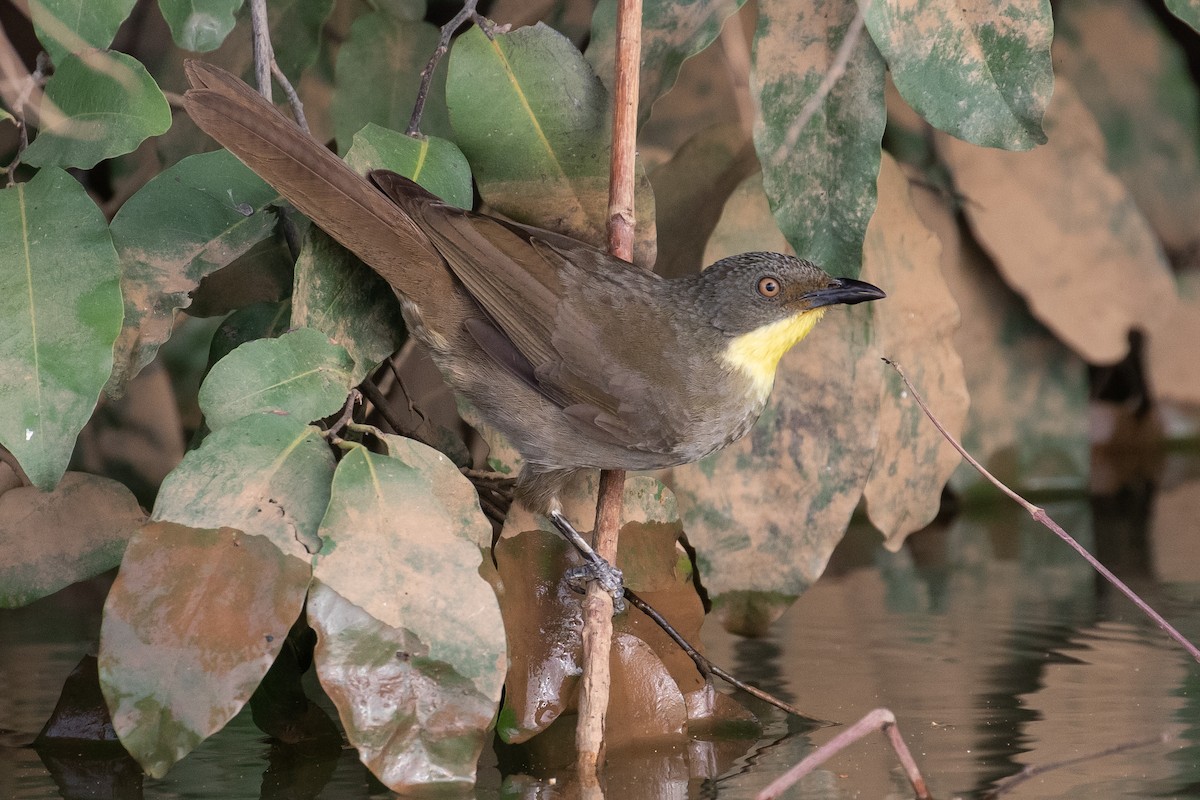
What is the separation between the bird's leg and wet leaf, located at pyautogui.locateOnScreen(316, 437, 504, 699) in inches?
14.2

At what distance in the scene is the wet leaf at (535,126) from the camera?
286 cm

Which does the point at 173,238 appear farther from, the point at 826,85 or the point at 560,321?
the point at 826,85

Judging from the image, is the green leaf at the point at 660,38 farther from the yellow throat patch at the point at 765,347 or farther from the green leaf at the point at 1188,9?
the green leaf at the point at 1188,9

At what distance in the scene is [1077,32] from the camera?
505cm

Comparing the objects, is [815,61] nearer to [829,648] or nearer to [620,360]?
[620,360]

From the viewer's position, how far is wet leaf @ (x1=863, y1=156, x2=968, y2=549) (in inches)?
128

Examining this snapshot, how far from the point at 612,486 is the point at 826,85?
87cm

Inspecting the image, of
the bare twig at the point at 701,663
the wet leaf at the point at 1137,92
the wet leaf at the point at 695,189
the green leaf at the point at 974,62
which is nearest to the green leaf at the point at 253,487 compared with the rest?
the bare twig at the point at 701,663

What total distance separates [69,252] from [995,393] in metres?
3.23

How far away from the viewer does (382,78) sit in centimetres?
353

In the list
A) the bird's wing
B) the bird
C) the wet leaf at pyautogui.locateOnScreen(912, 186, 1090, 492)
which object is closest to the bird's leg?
the bird

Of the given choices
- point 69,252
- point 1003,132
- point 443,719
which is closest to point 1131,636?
point 1003,132

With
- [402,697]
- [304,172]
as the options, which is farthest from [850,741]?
[304,172]

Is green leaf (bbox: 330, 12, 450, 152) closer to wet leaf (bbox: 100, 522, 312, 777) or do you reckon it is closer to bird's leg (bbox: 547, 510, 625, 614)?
bird's leg (bbox: 547, 510, 625, 614)
